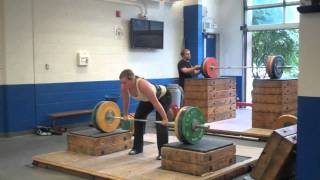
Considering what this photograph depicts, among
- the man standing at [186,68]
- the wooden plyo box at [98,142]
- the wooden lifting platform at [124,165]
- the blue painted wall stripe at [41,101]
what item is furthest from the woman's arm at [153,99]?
the blue painted wall stripe at [41,101]

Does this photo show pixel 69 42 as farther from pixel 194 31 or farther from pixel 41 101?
pixel 194 31

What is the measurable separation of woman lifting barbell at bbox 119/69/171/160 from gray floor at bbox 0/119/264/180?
3.37 ft

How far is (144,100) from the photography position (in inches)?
192

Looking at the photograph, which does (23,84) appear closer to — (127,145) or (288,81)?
(127,145)

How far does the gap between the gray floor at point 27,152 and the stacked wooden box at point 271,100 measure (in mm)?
626

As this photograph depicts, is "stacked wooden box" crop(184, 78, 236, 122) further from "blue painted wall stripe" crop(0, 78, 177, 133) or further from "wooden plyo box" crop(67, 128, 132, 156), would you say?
"wooden plyo box" crop(67, 128, 132, 156)

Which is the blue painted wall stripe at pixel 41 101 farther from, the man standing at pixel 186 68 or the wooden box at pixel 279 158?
the wooden box at pixel 279 158

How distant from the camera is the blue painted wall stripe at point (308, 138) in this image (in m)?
2.81

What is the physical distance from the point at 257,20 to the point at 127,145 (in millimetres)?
6583

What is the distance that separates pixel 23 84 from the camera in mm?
6977

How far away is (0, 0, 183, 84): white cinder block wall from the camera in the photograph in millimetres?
6855

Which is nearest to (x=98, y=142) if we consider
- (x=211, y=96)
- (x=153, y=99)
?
(x=153, y=99)

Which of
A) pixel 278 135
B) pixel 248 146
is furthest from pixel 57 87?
pixel 278 135

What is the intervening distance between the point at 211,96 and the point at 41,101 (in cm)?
309
